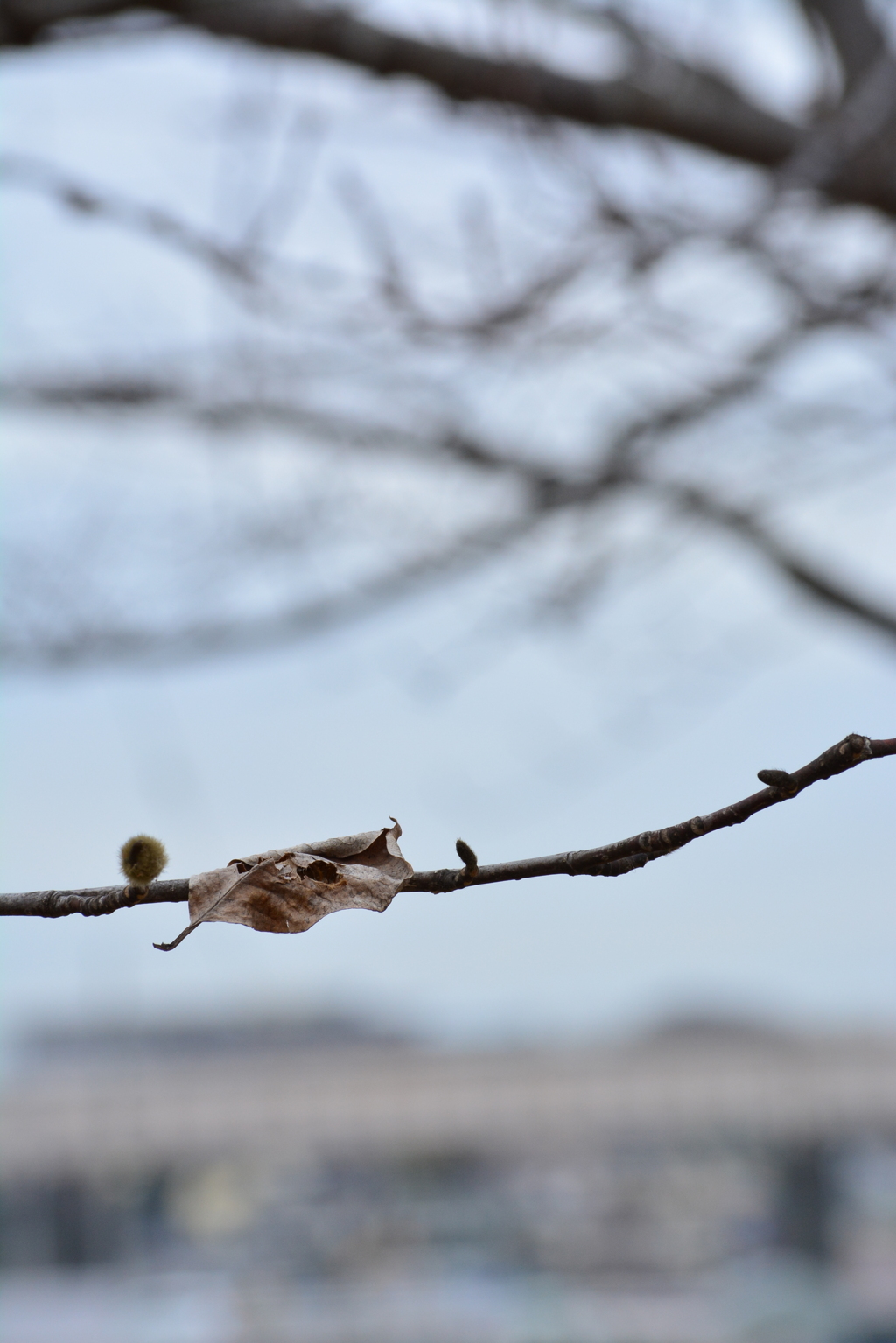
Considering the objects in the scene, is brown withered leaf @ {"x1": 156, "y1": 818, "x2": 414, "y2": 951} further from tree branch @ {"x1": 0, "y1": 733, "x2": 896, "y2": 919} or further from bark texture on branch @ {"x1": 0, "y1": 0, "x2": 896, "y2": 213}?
bark texture on branch @ {"x1": 0, "y1": 0, "x2": 896, "y2": 213}

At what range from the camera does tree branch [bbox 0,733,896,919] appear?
0.37 metres

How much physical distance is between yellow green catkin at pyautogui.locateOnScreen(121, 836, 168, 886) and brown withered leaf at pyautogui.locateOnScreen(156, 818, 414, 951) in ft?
0.05

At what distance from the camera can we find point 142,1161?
23.9 m

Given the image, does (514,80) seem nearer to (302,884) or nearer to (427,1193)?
(302,884)

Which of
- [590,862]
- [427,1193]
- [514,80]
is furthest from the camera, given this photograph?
[427,1193]

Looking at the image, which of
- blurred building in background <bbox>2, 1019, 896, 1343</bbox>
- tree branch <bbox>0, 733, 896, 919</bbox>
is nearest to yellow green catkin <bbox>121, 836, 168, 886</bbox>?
tree branch <bbox>0, 733, 896, 919</bbox>

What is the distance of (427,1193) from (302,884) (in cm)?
3117

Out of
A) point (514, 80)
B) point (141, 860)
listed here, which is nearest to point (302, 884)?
point (141, 860)

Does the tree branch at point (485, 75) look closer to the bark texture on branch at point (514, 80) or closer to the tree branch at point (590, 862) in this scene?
the bark texture on branch at point (514, 80)

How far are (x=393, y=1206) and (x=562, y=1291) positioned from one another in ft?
31.3

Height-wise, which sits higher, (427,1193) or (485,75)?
(485,75)

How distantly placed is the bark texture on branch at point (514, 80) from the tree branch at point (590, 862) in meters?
2.24

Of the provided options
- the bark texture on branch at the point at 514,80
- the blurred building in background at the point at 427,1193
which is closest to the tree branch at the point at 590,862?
the bark texture on branch at the point at 514,80

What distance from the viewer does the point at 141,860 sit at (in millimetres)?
399
